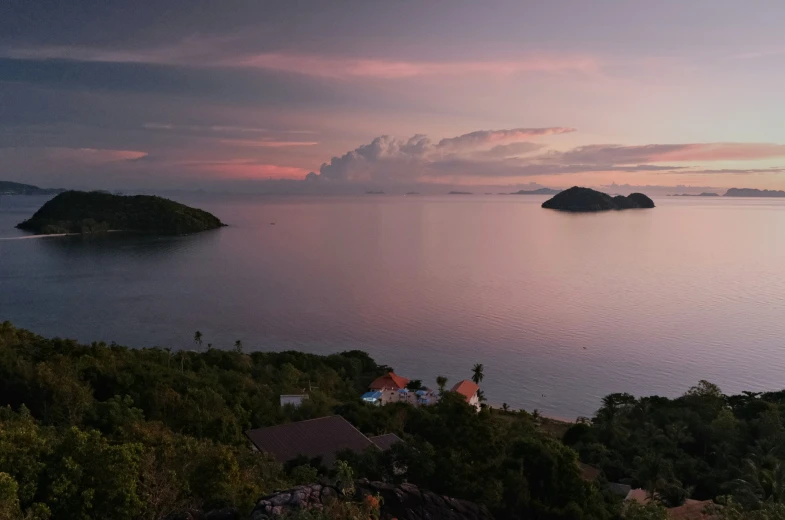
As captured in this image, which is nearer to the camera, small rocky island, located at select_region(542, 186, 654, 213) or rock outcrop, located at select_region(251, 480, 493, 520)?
rock outcrop, located at select_region(251, 480, 493, 520)

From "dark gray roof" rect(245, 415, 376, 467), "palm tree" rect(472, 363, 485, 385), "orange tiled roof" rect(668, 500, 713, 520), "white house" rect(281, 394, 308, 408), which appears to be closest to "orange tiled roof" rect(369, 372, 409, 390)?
"palm tree" rect(472, 363, 485, 385)

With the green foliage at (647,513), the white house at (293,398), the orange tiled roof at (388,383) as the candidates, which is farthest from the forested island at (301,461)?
the orange tiled roof at (388,383)

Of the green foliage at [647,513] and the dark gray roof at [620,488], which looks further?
the dark gray roof at [620,488]

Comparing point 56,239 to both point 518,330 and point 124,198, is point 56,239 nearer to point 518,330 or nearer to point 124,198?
point 124,198

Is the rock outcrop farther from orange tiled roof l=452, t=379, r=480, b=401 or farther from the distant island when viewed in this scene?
the distant island

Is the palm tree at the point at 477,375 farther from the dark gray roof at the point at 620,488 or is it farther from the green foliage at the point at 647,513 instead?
the green foliage at the point at 647,513

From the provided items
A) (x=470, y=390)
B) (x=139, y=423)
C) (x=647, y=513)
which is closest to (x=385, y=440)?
(x=139, y=423)
